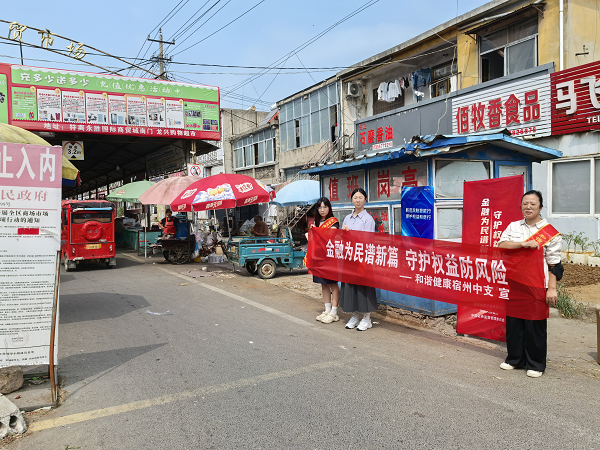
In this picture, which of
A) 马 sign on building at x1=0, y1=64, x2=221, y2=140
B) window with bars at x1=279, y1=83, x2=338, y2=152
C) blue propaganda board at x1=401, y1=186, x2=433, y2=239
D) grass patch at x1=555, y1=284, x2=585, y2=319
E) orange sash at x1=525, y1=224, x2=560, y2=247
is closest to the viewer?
orange sash at x1=525, y1=224, x2=560, y2=247

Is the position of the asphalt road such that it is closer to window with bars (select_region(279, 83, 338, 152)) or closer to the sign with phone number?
the sign with phone number

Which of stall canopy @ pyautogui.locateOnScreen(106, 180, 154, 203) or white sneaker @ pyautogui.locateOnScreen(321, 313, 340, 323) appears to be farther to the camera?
stall canopy @ pyautogui.locateOnScreen(106, 180, 154, 203)

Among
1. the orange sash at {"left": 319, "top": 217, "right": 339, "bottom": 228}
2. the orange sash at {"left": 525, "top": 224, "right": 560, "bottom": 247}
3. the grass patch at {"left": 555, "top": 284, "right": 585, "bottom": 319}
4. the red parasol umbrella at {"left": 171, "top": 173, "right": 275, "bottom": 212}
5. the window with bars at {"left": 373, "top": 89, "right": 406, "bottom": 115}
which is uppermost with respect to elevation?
the window with bars at {"left": 373, "top": 89, "right": 406, "bottom": 115}

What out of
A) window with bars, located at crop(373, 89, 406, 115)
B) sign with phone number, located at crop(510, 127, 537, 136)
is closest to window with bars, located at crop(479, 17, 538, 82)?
sign with phone number, located at crop(510, 127, 537, 136)

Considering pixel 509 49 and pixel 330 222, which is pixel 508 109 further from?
pixel 330 222

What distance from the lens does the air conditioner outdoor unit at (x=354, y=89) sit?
1972 centimetres

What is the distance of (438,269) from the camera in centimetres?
553

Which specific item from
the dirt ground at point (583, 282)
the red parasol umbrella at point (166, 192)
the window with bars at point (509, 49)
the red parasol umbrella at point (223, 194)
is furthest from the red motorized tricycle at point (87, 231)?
the window with bars at point (509, 49)

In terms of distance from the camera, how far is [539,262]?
446cm

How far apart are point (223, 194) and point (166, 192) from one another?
3.29 metres

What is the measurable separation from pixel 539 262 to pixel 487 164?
2751 mm

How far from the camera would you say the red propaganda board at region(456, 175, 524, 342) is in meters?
5.34

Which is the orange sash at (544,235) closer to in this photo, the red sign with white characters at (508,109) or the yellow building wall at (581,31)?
the red sign with white characters at (508,109)

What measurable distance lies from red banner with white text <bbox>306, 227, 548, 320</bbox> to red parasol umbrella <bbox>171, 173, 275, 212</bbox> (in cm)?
439
